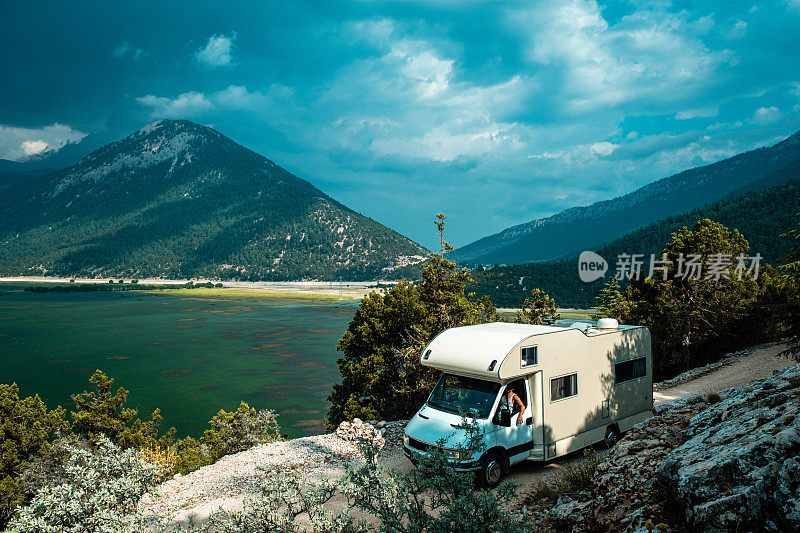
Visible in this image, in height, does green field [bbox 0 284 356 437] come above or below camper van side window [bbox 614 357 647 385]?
below

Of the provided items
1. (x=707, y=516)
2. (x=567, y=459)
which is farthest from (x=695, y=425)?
(x=567, y=459)

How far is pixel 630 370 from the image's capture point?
465 inches

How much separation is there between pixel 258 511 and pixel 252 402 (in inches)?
1587

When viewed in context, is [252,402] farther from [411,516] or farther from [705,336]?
[411,516]

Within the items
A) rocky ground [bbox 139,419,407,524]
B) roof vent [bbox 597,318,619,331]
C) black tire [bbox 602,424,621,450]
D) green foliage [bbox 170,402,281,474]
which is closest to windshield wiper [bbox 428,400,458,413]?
rocky ground [bbox 139,419,407,524]

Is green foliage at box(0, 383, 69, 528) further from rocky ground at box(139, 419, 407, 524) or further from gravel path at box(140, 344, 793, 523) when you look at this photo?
gravel path at box(140, 344, 793, 523)

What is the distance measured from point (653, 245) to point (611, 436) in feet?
422

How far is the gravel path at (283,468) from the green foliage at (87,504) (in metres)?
2.01

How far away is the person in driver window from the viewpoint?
9.38m

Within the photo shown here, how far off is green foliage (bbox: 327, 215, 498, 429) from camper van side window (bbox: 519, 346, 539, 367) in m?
10.6

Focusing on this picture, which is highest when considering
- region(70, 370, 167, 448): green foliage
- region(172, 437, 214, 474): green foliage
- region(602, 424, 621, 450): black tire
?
region(602, 424, 621, 450): black tire

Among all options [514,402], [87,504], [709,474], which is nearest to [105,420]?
[87,504]

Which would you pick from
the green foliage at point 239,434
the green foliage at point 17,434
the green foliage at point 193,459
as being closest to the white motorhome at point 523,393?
the green foliage at point 193,459

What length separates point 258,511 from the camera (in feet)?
16.2
